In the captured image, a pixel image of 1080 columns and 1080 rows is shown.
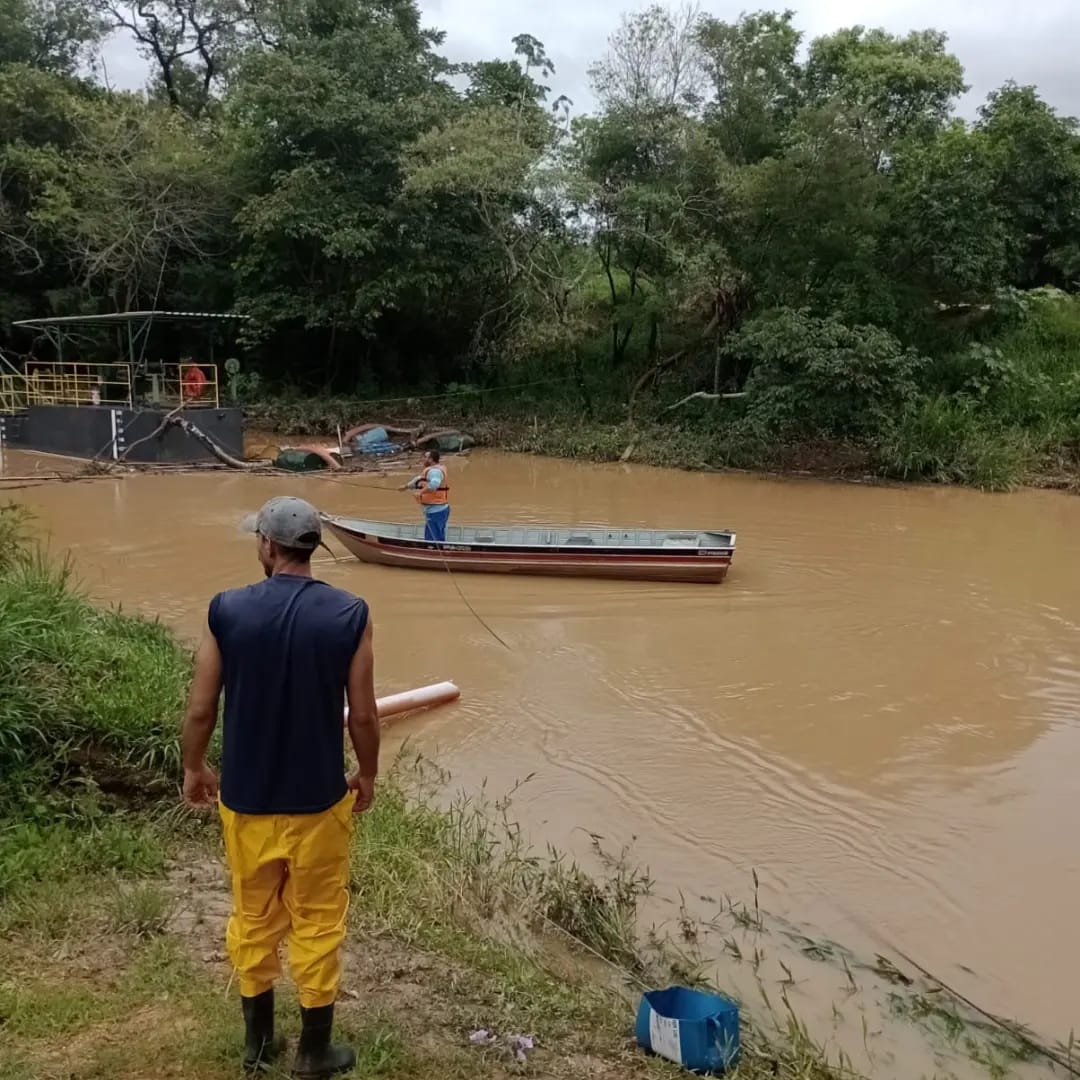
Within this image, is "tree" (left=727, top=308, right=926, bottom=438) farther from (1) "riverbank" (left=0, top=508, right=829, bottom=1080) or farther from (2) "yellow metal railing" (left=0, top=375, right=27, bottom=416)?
(2) "yellow metal railing" (left=0, top=375, right=27, bottom=416)

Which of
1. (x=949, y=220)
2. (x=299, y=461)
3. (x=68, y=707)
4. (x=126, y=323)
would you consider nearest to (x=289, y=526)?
(x=68, y=707)

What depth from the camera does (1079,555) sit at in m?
13.7

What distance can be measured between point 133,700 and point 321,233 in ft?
60.9

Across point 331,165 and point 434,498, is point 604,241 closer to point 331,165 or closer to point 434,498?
point 331,165

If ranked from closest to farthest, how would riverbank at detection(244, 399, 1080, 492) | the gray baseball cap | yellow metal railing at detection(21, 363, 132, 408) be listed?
the gray baseball cap → riverbank at detection(244, 399, 1080, 492) → yellow metal railing at detection(21, 363, 132, 408)

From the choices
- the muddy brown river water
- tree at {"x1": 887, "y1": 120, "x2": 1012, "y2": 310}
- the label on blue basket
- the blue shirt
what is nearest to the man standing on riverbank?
the blue shirt

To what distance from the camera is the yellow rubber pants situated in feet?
9.52

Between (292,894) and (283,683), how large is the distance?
0.62 m

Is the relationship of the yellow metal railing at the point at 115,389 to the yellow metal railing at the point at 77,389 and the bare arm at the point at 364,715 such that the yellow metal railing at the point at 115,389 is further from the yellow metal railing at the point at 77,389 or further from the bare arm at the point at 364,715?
the bare arm at the point at 364,715

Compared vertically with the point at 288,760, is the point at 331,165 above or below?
above

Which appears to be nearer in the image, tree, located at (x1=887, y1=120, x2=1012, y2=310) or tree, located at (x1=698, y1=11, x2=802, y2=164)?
tree, located at (x1=887, y1=120, x2=1012, y2=310)

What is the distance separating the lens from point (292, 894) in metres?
2.95

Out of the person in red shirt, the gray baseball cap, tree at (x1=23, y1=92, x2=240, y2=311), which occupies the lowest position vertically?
the person in red shirt

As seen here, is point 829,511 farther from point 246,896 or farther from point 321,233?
point 246,896
